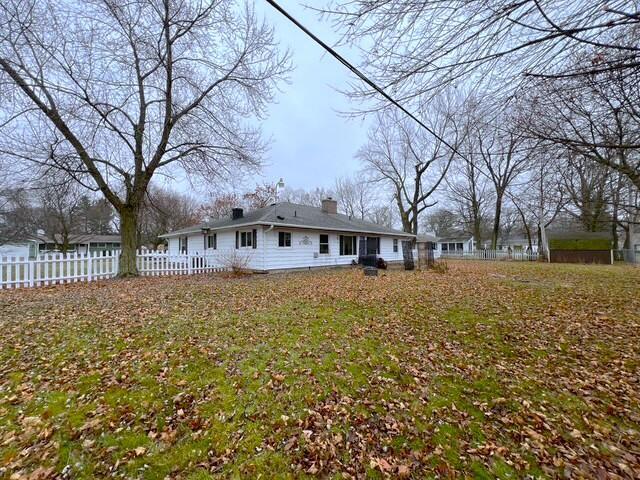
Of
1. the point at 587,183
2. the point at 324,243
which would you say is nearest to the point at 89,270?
the point at 324,243

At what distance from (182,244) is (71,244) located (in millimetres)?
30588

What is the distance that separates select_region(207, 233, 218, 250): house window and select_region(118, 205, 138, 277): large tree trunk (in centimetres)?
444

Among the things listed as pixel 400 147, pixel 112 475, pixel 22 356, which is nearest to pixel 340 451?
pixel 112 475

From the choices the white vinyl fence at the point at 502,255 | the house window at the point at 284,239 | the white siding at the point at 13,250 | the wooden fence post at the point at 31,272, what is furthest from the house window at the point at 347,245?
the white siding at the point at 13,250

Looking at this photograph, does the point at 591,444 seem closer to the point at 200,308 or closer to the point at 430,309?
the point at 430,309

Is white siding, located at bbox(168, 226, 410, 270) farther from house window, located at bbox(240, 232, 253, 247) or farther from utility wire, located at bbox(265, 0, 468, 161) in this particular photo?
utility wire, located at bbox(265, 0, 468, 161)

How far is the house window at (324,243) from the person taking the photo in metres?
15.1

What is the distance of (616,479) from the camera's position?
1.91 m

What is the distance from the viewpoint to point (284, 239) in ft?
43.6

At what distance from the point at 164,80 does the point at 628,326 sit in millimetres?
15233

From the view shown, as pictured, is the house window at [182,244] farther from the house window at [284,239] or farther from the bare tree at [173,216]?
the bare tree at [173,216]

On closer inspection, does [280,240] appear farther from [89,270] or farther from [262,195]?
[262,195]

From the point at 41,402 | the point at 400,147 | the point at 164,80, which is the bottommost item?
the point at 41,402

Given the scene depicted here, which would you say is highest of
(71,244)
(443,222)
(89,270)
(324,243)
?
(443,222)
